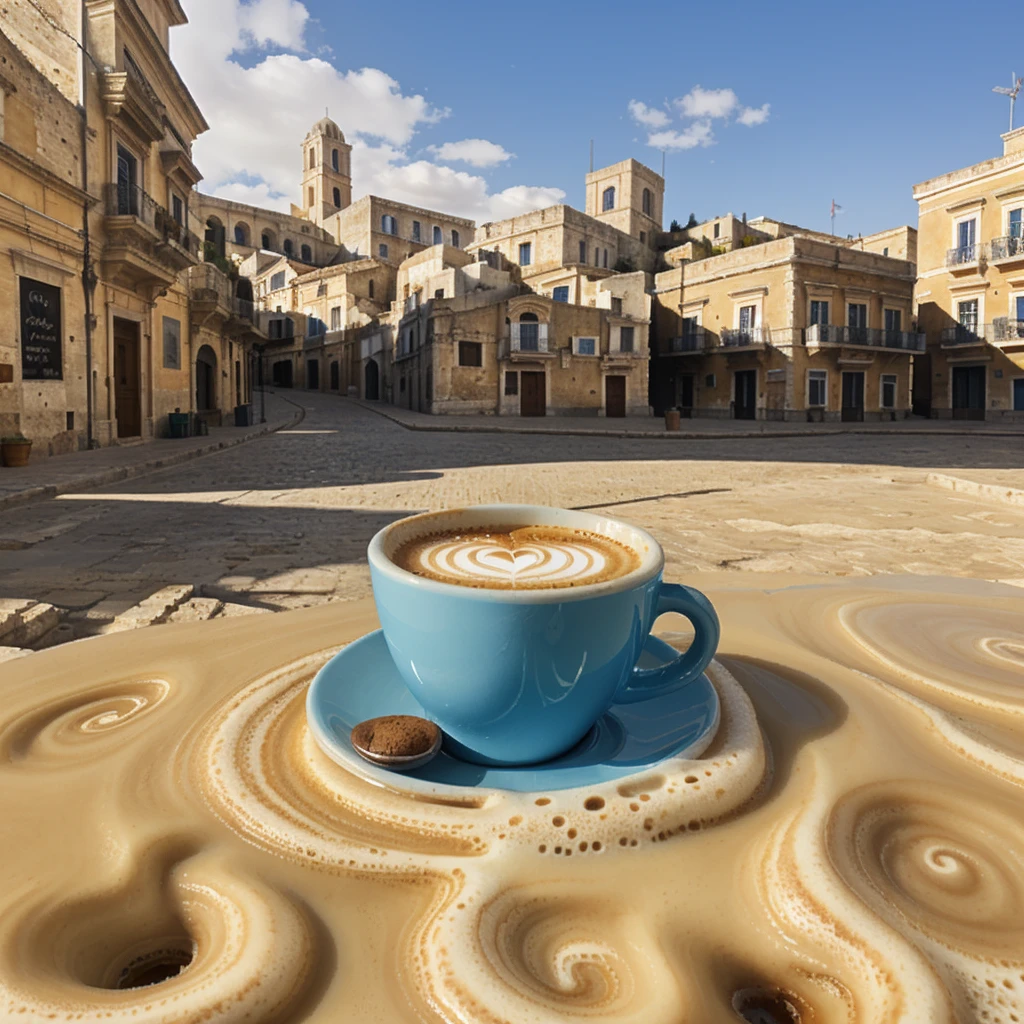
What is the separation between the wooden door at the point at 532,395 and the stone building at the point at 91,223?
15077 mm

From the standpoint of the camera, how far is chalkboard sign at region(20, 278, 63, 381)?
11.5m

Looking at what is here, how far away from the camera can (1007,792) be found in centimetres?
116

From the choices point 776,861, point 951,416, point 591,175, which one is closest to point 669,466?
point 776,861

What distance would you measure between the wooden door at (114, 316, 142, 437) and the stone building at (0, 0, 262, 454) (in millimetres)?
29

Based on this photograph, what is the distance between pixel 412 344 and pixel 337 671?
104 ft

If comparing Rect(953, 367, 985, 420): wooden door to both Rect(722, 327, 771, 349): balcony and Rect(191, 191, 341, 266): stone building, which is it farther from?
Rect(191, 191, 341, 266): stone building

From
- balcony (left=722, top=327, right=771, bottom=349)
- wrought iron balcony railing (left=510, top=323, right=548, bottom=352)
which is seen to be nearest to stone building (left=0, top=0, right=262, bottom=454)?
wrought iron balcony railing (left=510, top=323, right=548, bottom=352)

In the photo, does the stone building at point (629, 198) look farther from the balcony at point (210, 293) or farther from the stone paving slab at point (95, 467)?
the stone paving slab at point (95, 467)

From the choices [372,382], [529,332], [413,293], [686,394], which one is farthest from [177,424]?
[686,394]

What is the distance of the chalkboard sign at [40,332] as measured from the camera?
11547 mm

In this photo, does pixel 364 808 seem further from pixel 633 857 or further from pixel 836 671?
pixel 836 671

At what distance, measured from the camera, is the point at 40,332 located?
1191 centimetres

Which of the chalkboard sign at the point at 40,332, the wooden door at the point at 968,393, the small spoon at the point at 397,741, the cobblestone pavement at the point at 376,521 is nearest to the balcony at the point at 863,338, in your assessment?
the wooden door at the point at 968,393

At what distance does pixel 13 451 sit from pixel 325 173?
53.0 m
